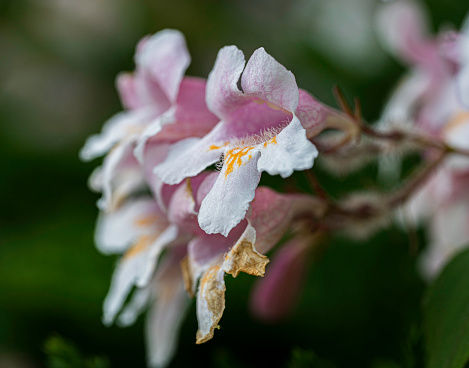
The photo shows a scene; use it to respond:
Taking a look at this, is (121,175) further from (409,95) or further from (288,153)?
(409,95)

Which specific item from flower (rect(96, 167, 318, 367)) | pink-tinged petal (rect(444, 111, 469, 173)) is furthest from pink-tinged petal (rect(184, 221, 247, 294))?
pink-tinged petal (rect(444, 111, 469, 173))

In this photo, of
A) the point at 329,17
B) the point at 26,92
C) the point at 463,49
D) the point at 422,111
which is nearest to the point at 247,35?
the point at 329,17

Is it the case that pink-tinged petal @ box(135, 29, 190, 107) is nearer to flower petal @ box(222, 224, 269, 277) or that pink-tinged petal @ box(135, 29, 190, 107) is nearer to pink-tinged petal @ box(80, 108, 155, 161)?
pink-tinged petal @ box(80, 108, 155, 161)

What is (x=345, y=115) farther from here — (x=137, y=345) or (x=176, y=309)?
(x=137, y=345)

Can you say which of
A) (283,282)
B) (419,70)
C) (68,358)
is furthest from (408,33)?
(68,358)

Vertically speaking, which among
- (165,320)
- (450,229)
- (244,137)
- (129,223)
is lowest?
(450,229)

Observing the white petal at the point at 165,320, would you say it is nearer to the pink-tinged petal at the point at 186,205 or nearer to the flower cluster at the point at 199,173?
the flower cluster at the point at 199,173
